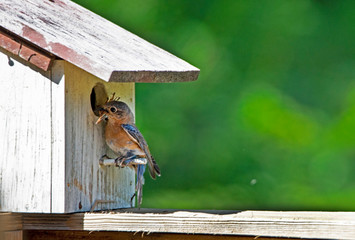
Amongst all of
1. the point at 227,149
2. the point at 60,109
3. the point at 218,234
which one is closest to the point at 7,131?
the point at 60,109

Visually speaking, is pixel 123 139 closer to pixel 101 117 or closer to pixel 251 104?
pixel 101 117

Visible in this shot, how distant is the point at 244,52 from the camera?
22.7 feet

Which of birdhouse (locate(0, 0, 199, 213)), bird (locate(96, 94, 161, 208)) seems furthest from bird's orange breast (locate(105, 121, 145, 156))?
birdhouse (locate(0, 0, 199, 213))

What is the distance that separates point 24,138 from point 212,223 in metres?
0.79

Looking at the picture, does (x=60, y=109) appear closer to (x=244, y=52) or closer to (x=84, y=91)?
(x=84, y=91)

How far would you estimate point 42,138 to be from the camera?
3.23m

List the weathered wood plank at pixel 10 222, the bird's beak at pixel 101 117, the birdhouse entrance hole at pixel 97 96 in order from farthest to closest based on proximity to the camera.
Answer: the birdhouse entrance hole at pixel 97 96 < the bird's beak at pixel 101 117 < the weathered wood plank at pixel 10 222

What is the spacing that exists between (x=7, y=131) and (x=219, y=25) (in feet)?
13.0

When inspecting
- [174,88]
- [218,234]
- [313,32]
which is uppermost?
[313,32]

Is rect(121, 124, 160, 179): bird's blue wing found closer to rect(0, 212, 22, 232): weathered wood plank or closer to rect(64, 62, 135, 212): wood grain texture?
rect(64, 62, 135, 212): wood grain texture

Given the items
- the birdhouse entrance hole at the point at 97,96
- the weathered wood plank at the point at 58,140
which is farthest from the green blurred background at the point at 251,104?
the weathered wood plank at the point at 58,140

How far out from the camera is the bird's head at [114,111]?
3.56m

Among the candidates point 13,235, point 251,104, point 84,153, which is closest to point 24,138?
point 84,153

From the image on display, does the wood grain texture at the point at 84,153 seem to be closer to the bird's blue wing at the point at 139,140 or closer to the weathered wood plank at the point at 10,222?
the bird's blue wing at the point at 139,140
